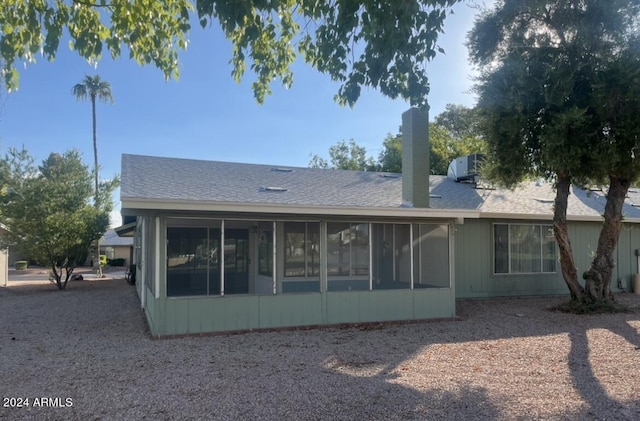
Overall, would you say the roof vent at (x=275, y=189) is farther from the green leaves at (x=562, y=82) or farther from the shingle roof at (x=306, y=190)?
the green leaves at (x=562, y=82)

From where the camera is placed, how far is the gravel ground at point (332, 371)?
15.4 ft

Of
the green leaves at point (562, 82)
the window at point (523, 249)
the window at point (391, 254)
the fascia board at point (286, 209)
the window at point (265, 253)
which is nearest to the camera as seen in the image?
the fascia board at point (286, 209)

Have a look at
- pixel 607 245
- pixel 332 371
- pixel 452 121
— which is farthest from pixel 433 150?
pixel 332 371

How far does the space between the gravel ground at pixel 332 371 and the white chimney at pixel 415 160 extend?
9.40ft

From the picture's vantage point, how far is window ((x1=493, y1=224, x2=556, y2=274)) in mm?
13594

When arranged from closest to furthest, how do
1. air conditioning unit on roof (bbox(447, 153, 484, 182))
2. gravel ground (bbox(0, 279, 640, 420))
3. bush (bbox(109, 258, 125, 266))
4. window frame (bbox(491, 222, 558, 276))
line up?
gravel ground (bbox(0, 279, 640, 420)) < window frame (bbox(491, 222, 558, 276)) < air conditioning unit on roof (bbox(447, 153, 484, 182)) < bush (bbox(109, 258, 125, 266))

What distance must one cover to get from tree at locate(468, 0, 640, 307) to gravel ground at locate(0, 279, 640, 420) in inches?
129

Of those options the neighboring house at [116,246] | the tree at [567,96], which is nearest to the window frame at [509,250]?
the tree at [567,96]

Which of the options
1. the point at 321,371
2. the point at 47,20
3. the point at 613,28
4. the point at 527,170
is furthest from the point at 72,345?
the point at 613,28

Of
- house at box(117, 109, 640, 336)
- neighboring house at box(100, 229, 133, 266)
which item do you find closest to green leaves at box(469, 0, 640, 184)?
house at box(117, 109, 640, 336)

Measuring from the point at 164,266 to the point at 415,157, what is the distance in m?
6.07

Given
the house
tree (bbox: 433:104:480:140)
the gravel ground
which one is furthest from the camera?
tree (bbox: 433:104:480:140)

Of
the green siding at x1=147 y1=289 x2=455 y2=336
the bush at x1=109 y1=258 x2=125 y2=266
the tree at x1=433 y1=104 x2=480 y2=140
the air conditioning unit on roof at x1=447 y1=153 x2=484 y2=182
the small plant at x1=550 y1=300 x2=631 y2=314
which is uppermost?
the tree at x1=433 y1=104 x2=480 y2=140

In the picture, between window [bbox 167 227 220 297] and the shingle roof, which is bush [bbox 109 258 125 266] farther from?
window [bbox 167 227 220 297]
